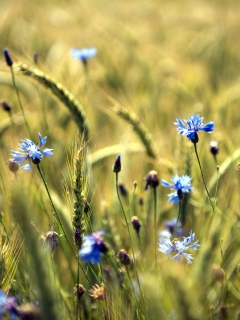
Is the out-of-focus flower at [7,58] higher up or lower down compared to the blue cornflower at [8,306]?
higher up

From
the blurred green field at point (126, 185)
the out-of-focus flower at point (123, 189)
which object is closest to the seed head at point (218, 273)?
the blurred green field at point (126, 185)

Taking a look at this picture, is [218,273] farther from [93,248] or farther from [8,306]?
[8,306]

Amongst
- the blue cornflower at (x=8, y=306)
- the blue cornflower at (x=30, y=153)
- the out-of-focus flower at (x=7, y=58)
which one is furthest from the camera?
the out-of-focus flower at (x=7, y=58)

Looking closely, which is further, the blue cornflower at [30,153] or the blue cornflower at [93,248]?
the blue cornflower at [30,153]

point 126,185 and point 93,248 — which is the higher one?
point 126,185

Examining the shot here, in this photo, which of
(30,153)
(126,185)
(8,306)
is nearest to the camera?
(8,306)

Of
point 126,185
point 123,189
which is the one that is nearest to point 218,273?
point 123,189

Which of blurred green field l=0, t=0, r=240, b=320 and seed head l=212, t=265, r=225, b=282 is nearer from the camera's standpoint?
blurred green field l=0, t=0, r=240, b=320

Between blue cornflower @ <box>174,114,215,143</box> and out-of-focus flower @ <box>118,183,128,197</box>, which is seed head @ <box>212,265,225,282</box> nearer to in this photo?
blue cornflower @ <box>174,114,215,143</box>

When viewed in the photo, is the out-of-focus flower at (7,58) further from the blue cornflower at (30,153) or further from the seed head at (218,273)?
the seed head at (218,273)

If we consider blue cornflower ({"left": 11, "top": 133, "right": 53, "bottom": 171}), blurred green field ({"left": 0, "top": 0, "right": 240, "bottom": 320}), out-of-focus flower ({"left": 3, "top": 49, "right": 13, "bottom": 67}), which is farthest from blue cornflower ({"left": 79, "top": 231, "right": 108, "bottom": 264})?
out-of-focus flower ({"left": 3, "top": 49, "right": 13, "bottom": 67})
